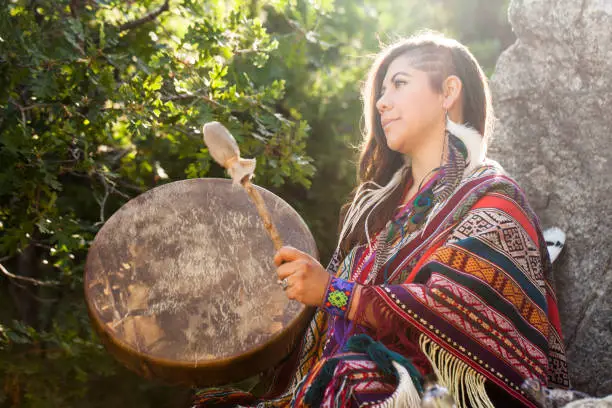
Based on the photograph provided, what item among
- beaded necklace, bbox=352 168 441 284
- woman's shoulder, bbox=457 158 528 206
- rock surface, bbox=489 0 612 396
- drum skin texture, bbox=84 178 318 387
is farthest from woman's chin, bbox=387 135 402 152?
rock surface, bbox=489 0 612 396

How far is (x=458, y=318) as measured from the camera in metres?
2.11

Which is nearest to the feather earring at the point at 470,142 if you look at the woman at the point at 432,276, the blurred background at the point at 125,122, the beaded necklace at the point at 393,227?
the woman at the point at 432,276

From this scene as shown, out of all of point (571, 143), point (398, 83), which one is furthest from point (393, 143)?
point (571, 143)

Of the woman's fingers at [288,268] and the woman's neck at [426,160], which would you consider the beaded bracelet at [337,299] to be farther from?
the woman's neck at [426,160]

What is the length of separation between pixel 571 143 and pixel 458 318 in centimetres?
137

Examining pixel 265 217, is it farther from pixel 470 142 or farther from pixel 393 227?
pixel 470 142

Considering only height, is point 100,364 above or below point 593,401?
below

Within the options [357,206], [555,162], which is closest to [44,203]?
[357,206]

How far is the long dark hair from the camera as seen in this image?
258 centimetres

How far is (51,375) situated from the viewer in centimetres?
373

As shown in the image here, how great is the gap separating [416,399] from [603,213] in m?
1.42

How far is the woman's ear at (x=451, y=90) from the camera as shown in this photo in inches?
100.0

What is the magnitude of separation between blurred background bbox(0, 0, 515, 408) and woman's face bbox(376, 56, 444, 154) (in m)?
0.64

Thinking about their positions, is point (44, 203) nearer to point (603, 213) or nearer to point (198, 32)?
point (198, 32)
